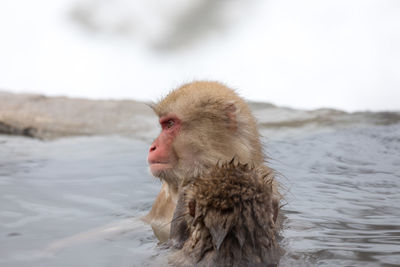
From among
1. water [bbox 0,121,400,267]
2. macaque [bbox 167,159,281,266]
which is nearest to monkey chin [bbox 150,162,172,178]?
water [bbox 0,121,400,267]

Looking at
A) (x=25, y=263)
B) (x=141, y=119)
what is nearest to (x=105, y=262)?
(x=25, y=263)

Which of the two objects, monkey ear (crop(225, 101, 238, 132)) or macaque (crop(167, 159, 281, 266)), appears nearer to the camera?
macaque (crop(167, 159, 281, 266))

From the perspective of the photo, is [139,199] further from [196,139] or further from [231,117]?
[231,117]

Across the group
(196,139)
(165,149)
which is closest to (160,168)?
(165,149)

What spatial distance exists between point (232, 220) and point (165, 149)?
161 cm

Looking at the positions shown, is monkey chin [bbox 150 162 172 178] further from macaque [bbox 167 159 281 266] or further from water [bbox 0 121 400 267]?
macaque [bbox 167 159 281 266]

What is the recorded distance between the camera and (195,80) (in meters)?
4.55

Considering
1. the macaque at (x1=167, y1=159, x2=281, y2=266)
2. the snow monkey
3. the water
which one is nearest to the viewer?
the macaque at (x1=167, y1=159, x2=281, y2=266)

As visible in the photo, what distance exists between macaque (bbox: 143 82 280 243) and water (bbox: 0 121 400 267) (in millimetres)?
370

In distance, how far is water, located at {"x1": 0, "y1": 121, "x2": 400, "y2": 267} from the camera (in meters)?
3.23

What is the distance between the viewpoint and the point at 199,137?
13.2ft

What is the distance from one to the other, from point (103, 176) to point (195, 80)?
2.00 meters

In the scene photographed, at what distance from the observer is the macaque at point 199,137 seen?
3979 millimetres

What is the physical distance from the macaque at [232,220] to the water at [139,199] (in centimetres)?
24
